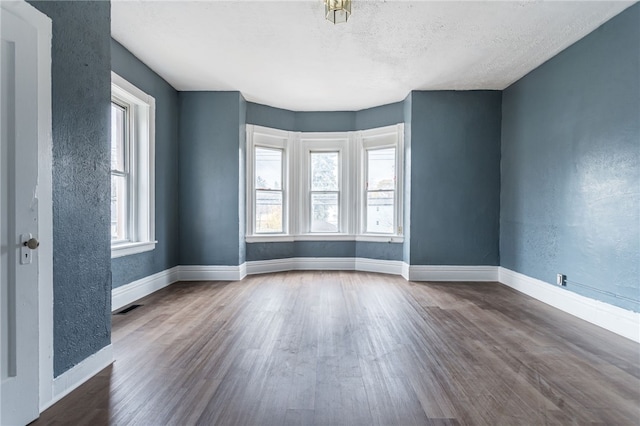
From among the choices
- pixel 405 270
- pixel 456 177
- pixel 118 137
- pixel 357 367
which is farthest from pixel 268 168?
pixel 357 367

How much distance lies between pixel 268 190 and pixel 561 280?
14.1 feet

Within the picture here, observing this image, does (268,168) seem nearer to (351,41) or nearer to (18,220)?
(351,41)

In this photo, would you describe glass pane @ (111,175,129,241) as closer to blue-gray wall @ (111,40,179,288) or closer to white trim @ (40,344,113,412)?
blue-gray wall @ (111,40,179,288)

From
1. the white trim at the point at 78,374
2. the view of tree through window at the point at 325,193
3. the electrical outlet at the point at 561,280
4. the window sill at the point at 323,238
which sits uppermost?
the view of tree through window at the point at 325,193

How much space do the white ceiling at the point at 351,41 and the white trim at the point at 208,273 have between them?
8.95ft

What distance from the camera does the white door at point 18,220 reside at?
1.56m

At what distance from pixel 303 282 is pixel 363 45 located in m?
3.24

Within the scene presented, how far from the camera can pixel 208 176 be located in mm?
5109

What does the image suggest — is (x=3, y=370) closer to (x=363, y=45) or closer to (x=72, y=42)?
(x=72, y=42)

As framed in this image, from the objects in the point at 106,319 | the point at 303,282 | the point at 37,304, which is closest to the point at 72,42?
the point at 37,304

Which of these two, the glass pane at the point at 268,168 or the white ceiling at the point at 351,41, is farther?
the glass pane at the point at 268,168

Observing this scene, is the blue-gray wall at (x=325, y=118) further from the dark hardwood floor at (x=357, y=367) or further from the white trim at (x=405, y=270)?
the dark hardwood floor at (x=357, y=367)

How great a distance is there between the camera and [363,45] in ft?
11.8

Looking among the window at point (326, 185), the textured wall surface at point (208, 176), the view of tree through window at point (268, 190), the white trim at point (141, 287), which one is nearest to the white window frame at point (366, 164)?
the window at point (326, 185)
